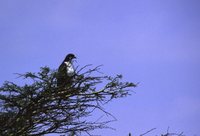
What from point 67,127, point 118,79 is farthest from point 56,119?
point 118,79

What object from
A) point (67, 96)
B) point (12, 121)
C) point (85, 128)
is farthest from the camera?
point (85, 128)

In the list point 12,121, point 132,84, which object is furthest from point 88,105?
point 12,121

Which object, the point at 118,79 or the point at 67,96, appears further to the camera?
the point at 118,79

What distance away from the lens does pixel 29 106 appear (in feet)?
24.1

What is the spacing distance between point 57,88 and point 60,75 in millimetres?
375

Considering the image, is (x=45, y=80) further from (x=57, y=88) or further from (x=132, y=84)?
(x=132, y=84)

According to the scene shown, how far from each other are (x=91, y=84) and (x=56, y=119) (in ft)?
3.33

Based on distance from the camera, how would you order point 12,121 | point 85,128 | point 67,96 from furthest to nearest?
1. point 85,128
2. point 67,96
3. point 12,121

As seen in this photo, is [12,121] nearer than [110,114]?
Yes

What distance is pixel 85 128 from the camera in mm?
8453

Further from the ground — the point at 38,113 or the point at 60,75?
the point at 60,75

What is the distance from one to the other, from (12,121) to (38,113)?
550 millimetres

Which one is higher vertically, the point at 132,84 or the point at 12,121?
the point at 132,84

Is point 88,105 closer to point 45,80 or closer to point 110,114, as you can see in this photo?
point 110,114
